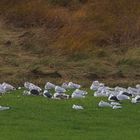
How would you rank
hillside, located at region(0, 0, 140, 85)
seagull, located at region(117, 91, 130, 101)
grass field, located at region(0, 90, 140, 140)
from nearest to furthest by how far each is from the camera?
grass field, located at region(0, 90, 140, 140)
seagull, located at region(117, 91, 130, 101)
hillside, located at region(0, 0, 140, 85)

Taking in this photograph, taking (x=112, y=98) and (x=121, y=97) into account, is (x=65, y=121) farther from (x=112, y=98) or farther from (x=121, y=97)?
(x=121, y=97)

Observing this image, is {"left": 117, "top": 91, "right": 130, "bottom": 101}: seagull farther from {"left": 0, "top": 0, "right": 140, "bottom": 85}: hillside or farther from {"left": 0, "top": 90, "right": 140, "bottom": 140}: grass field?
{"left": 0, "top": 0, "right": 140, "bottom": 85}: hillside

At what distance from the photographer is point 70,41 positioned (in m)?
35.0

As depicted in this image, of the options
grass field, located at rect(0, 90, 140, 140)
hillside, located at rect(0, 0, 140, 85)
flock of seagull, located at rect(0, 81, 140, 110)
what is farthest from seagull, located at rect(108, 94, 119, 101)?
hillside, located at rect(0, 0, 140, 85)

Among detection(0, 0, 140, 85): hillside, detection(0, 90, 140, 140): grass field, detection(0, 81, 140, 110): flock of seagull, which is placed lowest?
detection(0, 0, 140, 85): hillside

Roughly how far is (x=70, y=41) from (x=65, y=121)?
17.9 meters

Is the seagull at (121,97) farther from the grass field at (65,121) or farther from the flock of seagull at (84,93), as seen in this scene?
the grass field at (65,121)

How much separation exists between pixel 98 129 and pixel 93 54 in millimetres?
16568

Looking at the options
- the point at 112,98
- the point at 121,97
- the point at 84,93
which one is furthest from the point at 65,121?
the point at 84,93

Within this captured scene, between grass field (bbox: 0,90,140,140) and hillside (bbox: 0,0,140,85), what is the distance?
7.80m

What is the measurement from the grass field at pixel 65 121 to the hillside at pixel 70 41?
780 cm

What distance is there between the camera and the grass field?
15.3m

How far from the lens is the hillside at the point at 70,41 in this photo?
95.7 ft

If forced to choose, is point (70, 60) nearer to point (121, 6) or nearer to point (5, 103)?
point (121, 6)
